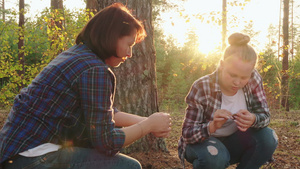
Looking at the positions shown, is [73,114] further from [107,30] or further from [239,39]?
[239,39]

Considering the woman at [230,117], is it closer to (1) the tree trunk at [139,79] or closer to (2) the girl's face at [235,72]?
(2) the girl's face at [235,72]

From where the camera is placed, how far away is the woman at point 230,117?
2271 millimetres

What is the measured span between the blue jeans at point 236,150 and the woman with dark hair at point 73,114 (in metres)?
0.72

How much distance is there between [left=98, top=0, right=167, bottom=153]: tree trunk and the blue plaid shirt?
1.56m

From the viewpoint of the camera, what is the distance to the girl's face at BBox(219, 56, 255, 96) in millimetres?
2275

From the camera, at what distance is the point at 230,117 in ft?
7.50

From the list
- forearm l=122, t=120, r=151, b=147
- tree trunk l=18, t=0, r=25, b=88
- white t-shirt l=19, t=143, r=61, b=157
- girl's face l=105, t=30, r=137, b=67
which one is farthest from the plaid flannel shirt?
tree trunk l=18, t=0, r=25, b=88

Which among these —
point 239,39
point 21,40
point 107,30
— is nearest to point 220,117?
point 239,39

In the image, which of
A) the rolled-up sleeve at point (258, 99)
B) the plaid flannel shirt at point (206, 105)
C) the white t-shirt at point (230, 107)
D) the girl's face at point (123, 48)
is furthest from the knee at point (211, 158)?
the girl's face at point (123, 48)

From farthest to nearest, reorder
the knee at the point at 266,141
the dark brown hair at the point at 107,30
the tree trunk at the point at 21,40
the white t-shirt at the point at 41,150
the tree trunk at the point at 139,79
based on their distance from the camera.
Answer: the tree trunk at the point at 21,40, the tree trunk at the point at 139,79, the knee at the point at 266,141, the dark brown hair at the point at 107,30, the white t-shirt at the point at 41,150

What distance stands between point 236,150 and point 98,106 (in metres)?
1.48

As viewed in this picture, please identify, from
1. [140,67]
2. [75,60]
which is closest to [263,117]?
[140,67]

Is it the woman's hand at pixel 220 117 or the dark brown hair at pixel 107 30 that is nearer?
the dark brown hair at pixel 107 30

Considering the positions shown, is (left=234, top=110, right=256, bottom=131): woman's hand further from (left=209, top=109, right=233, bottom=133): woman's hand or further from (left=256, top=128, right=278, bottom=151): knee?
(left=256, top=128, right=278, bottom=151): knee
